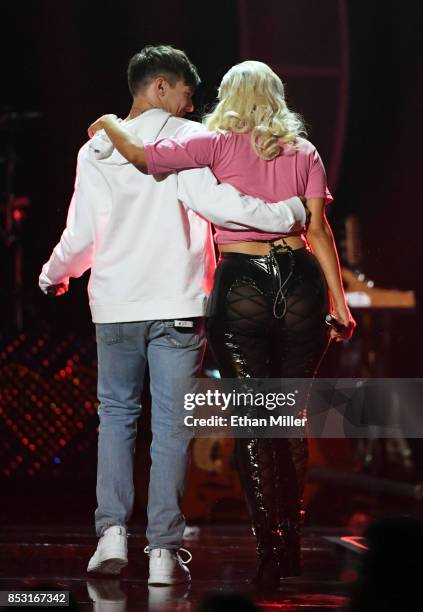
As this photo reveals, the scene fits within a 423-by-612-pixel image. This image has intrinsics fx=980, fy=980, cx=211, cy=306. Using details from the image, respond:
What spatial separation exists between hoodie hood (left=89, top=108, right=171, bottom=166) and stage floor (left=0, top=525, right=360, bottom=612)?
1181mm

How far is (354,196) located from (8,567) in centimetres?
308

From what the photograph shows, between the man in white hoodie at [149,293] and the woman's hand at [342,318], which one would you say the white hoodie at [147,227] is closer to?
the man in white hoodie at [149,293]

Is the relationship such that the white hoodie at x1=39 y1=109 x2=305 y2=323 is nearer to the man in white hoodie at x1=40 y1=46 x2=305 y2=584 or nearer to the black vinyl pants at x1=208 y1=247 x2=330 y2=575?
the man in white hoodie at x1=40 y1=46 x2=305 y2=584

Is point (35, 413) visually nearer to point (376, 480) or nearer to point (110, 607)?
point (376, 480)

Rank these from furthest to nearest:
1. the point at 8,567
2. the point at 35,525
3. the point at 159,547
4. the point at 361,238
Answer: the point at 361,238
the point at 35,525
the point at 8,567
the point at 159,547

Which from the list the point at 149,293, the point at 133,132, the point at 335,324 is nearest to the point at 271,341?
the point at 335,324

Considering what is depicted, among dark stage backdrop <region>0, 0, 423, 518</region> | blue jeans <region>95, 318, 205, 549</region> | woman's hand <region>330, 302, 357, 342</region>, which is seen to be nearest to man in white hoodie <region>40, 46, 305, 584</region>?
blue jeans <region>95, 318, 205, 549</region>

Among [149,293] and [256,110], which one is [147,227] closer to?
[149,293]

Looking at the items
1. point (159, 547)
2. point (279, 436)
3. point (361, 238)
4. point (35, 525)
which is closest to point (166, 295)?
point (279, 436)

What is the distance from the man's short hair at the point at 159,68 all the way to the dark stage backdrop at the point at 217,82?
1.68m

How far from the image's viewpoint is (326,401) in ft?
11.8

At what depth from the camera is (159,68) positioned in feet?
9.50

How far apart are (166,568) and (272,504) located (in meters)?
0.33

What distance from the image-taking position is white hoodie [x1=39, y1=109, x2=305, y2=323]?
276cm
